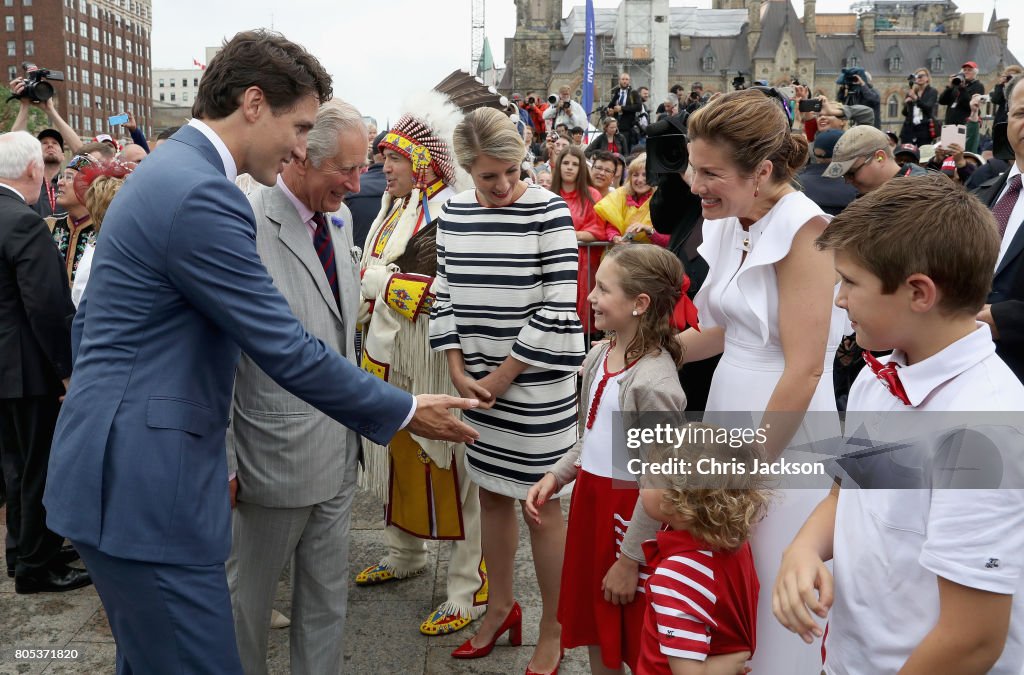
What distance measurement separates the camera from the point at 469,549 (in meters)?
3.83

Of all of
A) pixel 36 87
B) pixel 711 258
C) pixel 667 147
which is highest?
pixel 36 87

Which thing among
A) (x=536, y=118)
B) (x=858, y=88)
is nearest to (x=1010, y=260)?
(x=858, y=88)

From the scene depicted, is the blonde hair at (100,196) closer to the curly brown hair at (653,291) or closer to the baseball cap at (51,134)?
the curly brown hair at (653,291)

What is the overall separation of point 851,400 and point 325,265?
1.75 meters

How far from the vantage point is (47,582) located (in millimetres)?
4133

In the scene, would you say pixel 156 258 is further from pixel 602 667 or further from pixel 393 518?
pixel 393 518

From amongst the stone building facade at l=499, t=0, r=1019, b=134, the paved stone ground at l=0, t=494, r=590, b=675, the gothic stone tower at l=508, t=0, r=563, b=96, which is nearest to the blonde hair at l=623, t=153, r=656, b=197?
the paved stone ground at l=0, t=494, r=590, b=675

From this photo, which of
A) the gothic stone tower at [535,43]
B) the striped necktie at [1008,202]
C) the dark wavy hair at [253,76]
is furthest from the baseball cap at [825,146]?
the gothic stone tower at [535,43]

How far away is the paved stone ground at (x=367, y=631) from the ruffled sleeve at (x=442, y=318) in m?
1.29

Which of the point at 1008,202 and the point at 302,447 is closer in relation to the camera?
the point at 302,447

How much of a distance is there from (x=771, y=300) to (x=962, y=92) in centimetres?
1249

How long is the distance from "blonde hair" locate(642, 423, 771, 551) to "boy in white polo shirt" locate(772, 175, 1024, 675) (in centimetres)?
47

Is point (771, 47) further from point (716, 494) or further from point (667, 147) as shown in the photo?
point (716, 494)

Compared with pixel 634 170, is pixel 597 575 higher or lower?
lower
